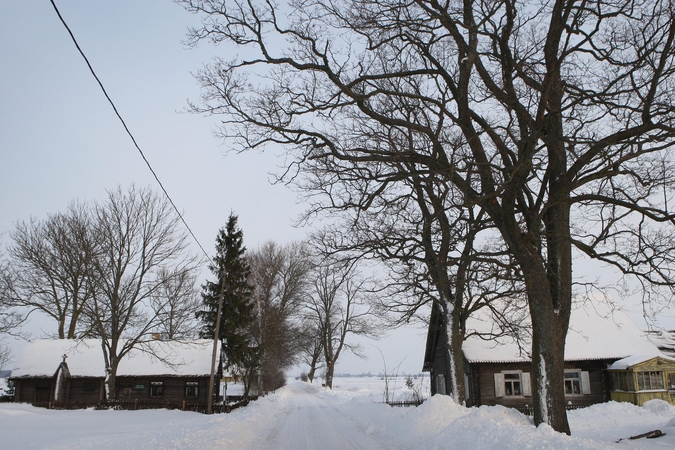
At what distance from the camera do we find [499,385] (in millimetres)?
24578

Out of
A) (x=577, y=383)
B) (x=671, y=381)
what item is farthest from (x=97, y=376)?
(x=671, y=381)

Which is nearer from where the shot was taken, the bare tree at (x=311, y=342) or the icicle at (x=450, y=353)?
the icicle at (x=450, y=353)

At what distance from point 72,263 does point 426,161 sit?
25.0m

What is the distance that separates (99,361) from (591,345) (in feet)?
105

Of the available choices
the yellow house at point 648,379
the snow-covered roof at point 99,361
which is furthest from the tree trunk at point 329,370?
the yellow house at point 648,379

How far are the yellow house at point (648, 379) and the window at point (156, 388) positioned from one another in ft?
93.4

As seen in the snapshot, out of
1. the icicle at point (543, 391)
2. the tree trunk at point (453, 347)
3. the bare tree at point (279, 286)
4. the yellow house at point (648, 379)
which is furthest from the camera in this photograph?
the bare tree at point (279, 286)

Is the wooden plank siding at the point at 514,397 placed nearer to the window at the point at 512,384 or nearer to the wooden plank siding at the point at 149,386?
the window at the point at 512,384

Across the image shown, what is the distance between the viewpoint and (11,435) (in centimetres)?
1430

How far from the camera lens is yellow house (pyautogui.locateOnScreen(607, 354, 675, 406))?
73.0 feet

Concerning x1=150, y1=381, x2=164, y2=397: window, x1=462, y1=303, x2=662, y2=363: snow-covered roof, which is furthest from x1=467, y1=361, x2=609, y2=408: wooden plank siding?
x1=150, y1=381, x2=164, y2=397: window

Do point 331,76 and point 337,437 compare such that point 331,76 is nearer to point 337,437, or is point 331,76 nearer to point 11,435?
point 337,437

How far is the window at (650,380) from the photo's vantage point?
2245 cm

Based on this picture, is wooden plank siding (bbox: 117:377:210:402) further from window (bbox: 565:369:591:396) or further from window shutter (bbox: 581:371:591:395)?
window shutter (bbox: 581:371:591:395)
